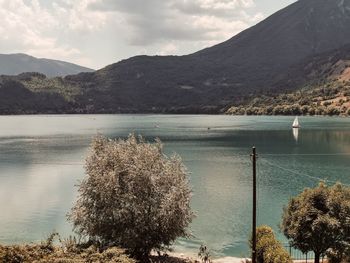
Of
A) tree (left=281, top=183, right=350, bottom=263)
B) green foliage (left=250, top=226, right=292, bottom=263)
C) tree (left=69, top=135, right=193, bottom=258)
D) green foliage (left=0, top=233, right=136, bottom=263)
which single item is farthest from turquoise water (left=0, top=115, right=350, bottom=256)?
green foliage (left=0, top=233, right=136, bottom=263)

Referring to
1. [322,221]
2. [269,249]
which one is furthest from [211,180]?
[269,249]

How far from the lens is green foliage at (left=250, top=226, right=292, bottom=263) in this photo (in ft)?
116

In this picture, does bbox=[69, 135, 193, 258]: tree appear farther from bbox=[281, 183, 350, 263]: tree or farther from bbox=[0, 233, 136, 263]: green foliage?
bbox=[281, 183, 350, 263]: tree

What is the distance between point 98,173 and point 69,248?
9278mm

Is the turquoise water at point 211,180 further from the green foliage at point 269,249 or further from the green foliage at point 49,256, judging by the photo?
the green foliage at point 49,256

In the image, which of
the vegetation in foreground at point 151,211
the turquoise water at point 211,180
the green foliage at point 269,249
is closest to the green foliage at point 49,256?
the vegetation in foreground at point 151,211

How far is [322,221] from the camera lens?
38938 mm

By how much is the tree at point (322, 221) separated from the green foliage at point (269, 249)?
8.63ft

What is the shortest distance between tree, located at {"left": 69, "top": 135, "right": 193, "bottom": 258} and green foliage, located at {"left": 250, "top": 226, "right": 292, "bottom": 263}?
Result: 8.07 metres

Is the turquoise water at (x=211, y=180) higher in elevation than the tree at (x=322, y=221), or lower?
lower

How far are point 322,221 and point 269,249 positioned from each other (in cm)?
561

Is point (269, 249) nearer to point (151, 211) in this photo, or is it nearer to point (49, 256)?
point (151, 211)

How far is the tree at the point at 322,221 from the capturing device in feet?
129

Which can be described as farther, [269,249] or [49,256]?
[269,249]
